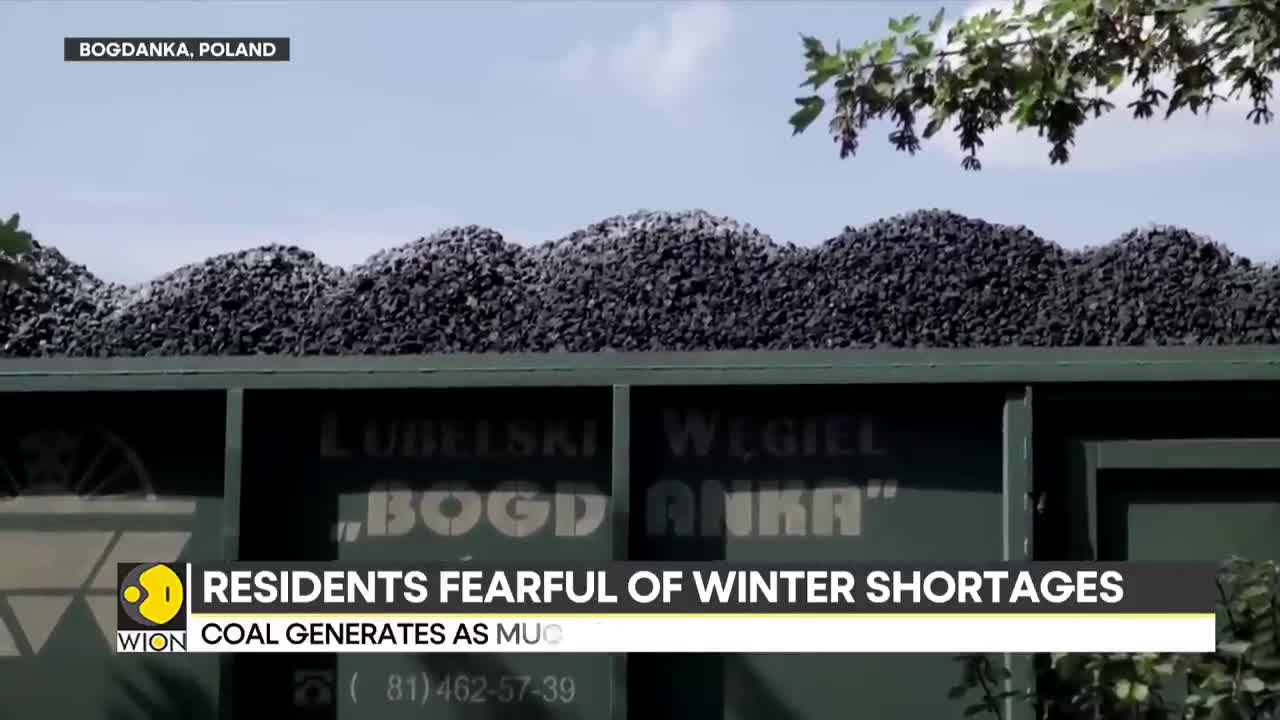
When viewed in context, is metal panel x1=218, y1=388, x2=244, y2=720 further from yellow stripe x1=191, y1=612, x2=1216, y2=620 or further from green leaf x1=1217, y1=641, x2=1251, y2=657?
green leaf x1=1217, y1=641, x2=1251, y2=657

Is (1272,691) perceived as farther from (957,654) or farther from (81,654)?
(81,654)

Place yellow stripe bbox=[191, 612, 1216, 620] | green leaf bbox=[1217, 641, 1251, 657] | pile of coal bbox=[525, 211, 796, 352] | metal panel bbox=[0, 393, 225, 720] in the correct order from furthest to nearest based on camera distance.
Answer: pile of coal bbox=[525, 211, 796, 352] < metal panel bbox=[0, 393, 225, 720] < yellow stripe bbox=[191, 612, 1216, 620] < green leaf bbox=[1217, 641, 1251, 657]

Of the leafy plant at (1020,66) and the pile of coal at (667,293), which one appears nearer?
the leafy plant at (1020,66)

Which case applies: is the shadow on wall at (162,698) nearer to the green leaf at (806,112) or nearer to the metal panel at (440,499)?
the metal panel at (440,499)

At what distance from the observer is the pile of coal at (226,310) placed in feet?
27.7

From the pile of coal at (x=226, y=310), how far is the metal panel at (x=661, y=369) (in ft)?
14.7

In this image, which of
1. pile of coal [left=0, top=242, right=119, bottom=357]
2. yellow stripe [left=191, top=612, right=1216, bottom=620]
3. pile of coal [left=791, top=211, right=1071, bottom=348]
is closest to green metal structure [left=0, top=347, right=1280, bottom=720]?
yellow stripe [left=191, top=612, right=1216, bottom=620]

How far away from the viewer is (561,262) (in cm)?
853

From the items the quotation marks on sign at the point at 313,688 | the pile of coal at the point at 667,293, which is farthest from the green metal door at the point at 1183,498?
the pile of coal at the point at 667,293

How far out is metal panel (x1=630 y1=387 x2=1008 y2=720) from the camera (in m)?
3.81

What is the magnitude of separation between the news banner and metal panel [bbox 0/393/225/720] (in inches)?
3.9

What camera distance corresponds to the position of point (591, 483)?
12.8 feet

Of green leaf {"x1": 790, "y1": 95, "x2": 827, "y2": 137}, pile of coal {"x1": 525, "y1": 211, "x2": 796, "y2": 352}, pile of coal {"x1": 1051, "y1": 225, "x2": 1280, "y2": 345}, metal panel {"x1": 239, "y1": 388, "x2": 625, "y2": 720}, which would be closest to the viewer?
metal panel {"x1": 239, "y1": 388, "x2": 625, "y2": 720}

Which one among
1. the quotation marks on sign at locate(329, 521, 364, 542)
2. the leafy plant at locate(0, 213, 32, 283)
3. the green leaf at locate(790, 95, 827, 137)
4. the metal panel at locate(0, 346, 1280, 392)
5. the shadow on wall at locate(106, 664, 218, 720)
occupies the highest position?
the green leaf at locate(790, 95, 827, 137)
